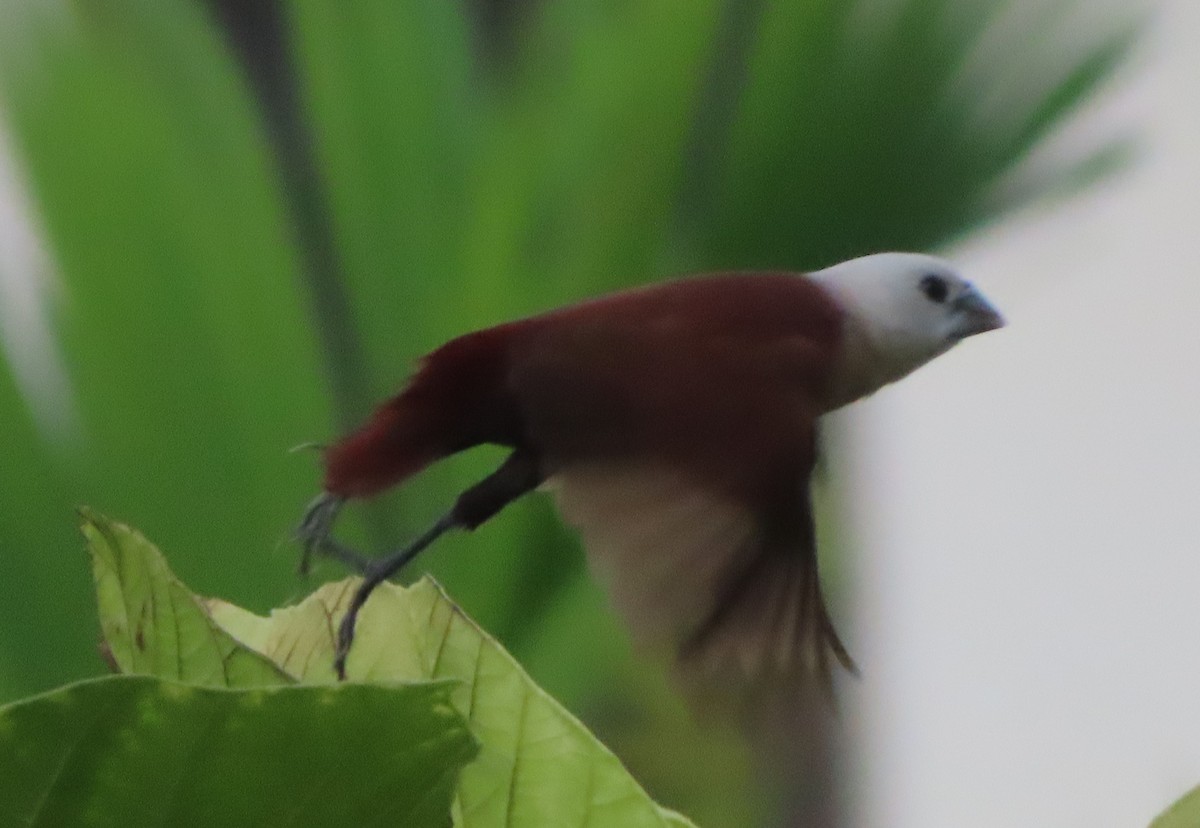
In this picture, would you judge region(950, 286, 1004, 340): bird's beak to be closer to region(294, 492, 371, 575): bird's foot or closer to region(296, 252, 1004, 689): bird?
region(296, 252, 1004, 689): bird

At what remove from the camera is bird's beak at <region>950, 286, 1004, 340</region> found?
33cm

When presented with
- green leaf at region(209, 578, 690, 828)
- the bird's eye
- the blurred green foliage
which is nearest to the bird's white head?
the bird's eye

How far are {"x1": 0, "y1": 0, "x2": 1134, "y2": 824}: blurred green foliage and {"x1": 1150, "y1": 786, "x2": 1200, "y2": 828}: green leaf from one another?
35 centimetres

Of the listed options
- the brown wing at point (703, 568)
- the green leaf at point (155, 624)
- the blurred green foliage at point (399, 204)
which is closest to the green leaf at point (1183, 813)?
the brown wing at point (703, 568)

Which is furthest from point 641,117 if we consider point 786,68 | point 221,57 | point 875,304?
point 875,304

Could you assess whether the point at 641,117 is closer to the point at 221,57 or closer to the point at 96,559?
the point at 221,57

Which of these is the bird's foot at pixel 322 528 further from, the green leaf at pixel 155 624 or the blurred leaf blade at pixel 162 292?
the blurred leaf blade at pixel 162 292

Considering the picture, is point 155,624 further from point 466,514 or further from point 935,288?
point 935,288

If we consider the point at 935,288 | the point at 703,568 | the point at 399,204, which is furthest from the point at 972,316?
the point at 399,204

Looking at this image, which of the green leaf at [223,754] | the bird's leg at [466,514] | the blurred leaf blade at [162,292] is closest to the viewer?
the green leaf at [223,754]

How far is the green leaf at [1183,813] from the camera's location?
0.82 feet

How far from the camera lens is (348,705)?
0.19 m

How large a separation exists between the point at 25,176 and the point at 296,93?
0.13m

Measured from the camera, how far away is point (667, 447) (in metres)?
0.28
